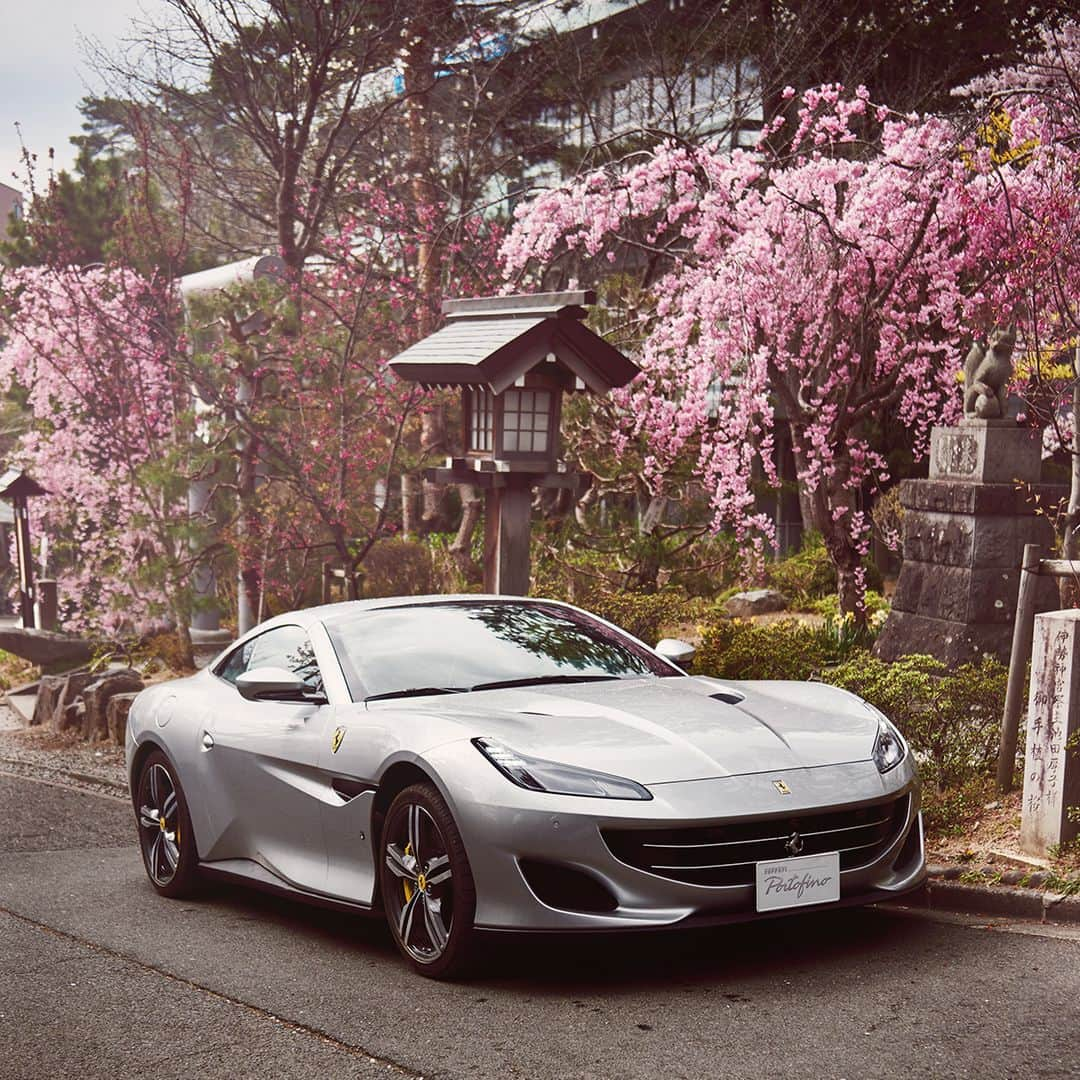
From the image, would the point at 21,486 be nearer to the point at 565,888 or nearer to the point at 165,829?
the point at 165,829

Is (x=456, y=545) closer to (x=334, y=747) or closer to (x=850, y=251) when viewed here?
(x=850, y=251)

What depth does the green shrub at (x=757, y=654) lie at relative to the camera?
10188 mm

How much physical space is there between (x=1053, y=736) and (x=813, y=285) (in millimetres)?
8125

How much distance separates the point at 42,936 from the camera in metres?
6.31

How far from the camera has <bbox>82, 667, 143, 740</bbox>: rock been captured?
14.4m

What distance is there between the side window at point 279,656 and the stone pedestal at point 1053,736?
3.08m

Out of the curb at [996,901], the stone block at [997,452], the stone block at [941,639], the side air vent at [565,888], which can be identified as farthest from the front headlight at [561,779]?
the stone block at [997,452]

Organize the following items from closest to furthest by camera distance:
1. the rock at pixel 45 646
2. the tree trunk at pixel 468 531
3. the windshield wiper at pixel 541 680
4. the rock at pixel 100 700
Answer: the windshield wiper at pixel 541 680
the rock at pixel 100 700
the rock at pixel 45 646
the tree trunk at pixel 468 531

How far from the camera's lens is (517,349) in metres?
10.3

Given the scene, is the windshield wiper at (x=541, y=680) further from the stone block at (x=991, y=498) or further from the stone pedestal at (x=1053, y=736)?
the stone block at (x=991, y=498)

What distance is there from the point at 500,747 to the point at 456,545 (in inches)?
613

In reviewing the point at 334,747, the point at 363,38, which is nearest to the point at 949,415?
the point at 363,38

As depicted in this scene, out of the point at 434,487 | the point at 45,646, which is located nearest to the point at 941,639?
the point at 45,646

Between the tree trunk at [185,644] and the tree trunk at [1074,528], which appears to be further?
the tree trunk at [185,644]
